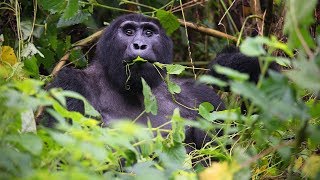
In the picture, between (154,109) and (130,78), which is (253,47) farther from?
(130,78)

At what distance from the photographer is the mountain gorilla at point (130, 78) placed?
4047 mm

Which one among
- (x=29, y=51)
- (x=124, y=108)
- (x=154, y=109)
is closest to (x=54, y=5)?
(x=29, y=51)

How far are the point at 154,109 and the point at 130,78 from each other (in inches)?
34.6

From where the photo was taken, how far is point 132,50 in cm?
403

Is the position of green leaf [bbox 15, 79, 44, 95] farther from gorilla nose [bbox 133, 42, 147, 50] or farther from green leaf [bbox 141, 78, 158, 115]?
gorilla nose [bbox 133, 42, 147, 50]

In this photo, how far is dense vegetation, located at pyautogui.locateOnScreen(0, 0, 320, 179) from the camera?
2027mm

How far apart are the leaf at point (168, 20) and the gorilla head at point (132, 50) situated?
0.15 metres

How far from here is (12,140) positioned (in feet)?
6.89

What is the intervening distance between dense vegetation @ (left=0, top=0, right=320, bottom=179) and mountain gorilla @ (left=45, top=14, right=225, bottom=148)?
26 cm

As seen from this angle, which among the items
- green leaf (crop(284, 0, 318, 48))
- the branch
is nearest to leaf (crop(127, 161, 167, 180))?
green leaf (crop(284, 0, 318, 48))

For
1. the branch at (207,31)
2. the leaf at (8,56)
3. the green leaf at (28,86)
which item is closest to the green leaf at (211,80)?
the green leaf at (28,86)

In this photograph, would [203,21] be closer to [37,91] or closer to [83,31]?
[83,31]

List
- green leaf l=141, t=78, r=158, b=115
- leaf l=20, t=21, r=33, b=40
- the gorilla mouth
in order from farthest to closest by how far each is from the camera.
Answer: leaf l=20, t=21, r=33, b=40
the gorilla mouth
green leaf l=141, t=78, r=158, b=115

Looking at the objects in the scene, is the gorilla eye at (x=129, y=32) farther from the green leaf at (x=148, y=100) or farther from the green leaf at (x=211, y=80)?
the green leaf at (x=211, y=80)
